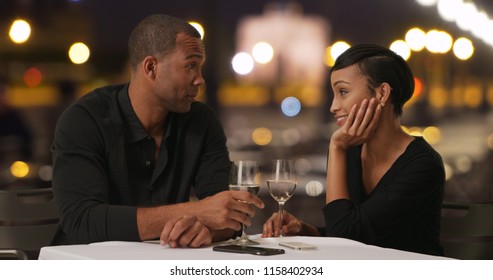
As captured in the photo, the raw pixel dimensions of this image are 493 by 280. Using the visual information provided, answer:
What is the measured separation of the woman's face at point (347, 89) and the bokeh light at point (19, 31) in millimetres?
6223

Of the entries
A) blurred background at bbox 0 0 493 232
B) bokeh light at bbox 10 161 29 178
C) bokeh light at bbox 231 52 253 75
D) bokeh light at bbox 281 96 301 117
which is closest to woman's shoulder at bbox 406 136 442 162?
blurred background at bbox 0 0 493 232

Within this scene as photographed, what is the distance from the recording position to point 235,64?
10570mm

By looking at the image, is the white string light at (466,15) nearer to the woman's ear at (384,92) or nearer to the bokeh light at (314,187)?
the bokeh light at (314,187)

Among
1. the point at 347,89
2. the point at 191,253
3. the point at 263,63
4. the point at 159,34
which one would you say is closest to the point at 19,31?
the point at 263,63

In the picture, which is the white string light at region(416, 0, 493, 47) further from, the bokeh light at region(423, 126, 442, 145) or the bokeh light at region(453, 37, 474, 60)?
the bokeh light at region(423, 126, 442, 145)

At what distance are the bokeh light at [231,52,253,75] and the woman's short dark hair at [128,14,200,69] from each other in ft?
24.5

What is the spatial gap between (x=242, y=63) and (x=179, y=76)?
8.09m

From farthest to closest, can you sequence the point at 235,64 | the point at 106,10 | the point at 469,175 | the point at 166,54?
the point at 235,64, the point at 106,10, the point at 469,175, the point at 166,54

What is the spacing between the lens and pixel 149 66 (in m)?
2.75

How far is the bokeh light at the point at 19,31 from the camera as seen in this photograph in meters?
8.10

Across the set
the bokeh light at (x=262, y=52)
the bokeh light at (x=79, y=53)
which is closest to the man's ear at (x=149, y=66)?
the bokeh light at (x=79, y=53)

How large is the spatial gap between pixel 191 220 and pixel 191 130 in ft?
2.67

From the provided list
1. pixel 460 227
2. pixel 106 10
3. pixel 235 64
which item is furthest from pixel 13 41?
pixel 460 227
